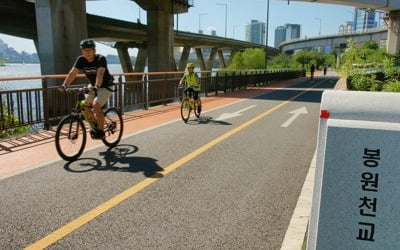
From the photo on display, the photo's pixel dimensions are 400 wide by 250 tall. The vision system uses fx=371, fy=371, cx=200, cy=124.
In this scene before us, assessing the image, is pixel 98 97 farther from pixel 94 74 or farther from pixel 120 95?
pixel 120 95

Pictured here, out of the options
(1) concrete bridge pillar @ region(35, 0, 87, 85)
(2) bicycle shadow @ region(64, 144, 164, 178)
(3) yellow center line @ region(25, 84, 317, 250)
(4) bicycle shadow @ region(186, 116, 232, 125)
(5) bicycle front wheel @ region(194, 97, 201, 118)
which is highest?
(1) concrete bridge pillar @ region(35, 0, 87, 85)

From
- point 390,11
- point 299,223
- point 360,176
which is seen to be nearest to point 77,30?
point 299,223

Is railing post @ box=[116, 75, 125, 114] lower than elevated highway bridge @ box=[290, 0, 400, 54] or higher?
→ lower

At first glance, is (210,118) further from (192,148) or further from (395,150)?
(395,150)

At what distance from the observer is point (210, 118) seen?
40.0 feet

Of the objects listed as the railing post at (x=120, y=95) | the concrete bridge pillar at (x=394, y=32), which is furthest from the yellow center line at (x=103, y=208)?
the concrete bridge pillar at (x=394, y=32)

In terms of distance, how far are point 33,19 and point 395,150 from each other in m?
37.9

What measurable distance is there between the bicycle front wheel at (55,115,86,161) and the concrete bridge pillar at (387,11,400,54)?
51.2 m

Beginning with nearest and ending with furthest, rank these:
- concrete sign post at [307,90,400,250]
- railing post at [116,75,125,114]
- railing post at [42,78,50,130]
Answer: concrete sign post at [307,90,400,250]
railing post at [42,78,50,130]
railing post at [116,75,125,114]

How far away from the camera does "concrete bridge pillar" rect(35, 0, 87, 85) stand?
63.4 feet

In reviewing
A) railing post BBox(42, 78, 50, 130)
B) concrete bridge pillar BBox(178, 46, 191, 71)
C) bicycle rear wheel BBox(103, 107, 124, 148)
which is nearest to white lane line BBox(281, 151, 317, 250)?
bicycle rear wheel BBox(103, 107, 124, 148)

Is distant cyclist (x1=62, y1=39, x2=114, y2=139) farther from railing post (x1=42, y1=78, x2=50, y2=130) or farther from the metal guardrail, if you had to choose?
railing post (x1=42, y1=78, x2=50, y2=130)

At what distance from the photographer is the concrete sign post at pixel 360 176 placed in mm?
2227

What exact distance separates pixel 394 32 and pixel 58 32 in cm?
4459
